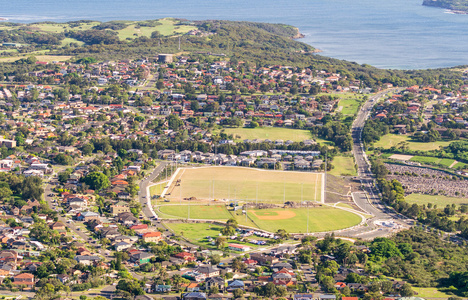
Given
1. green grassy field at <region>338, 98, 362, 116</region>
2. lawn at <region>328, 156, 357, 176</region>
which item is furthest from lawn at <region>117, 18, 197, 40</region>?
lawn at <region>328, 156, 357, 176</region>

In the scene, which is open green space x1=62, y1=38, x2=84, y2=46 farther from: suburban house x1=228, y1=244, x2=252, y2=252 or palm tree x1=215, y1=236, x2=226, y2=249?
suburban house x1=228, y1=244, x2=252, y2=252

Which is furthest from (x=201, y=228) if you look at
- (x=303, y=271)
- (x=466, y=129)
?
(x=466, y=129)

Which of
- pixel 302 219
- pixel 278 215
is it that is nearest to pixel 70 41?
pixel 278 215

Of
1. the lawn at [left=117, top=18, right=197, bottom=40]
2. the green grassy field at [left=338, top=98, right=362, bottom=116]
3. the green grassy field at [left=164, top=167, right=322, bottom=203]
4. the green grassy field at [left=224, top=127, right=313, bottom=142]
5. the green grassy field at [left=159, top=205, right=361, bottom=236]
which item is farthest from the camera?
the lawn at [left=117, top=18, right=197, bottom=40]

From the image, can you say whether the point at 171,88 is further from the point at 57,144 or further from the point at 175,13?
the point at 175,13

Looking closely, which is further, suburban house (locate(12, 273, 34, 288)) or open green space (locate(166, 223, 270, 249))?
open green space (locate(166, 223, 270, 249))
